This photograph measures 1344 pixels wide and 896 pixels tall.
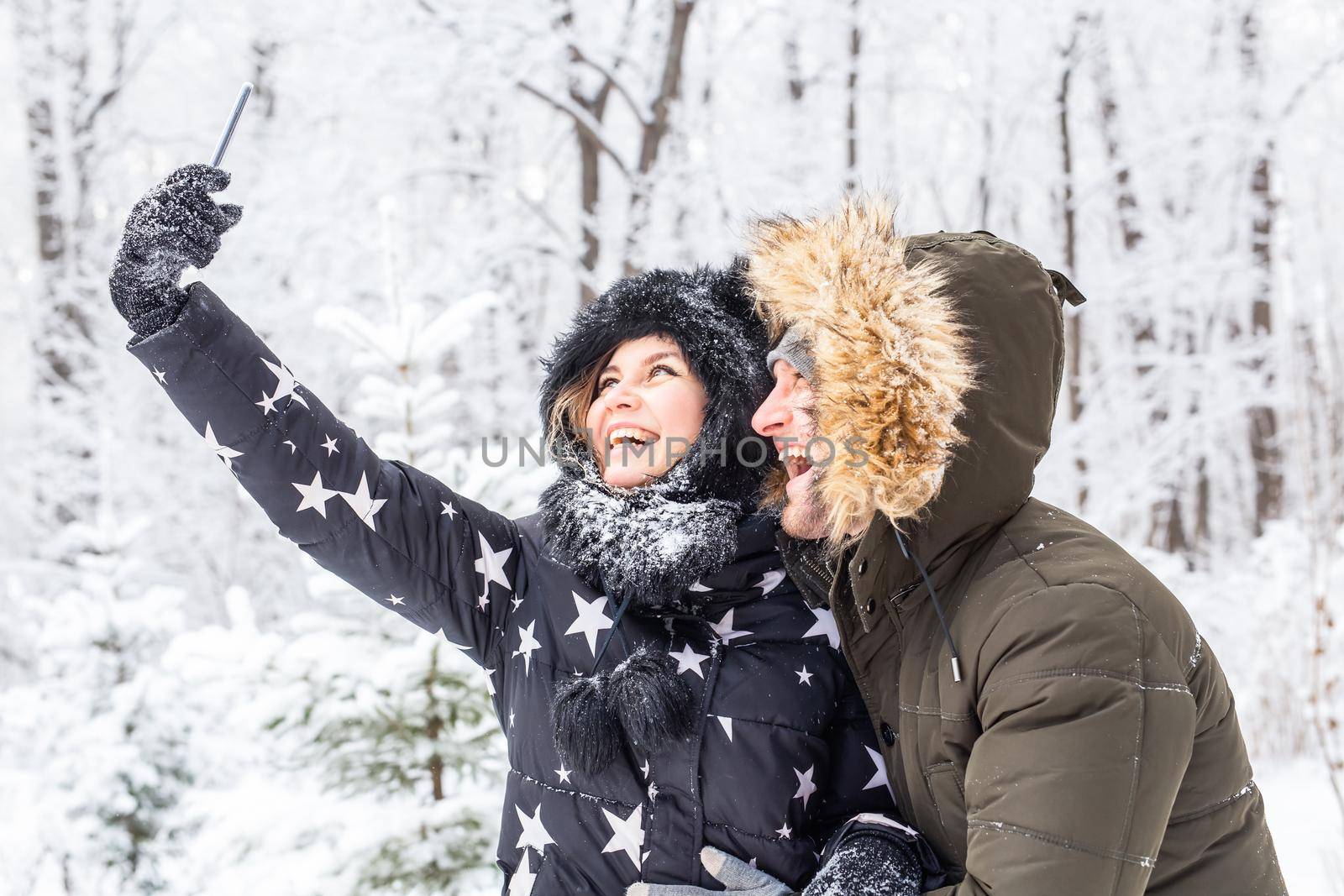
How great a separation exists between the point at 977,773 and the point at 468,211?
29.2 feet

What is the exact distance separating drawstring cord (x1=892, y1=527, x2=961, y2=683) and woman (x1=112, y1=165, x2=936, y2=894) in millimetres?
359

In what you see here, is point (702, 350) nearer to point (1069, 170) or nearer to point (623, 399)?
point (623, 399)

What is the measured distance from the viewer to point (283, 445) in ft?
5.78

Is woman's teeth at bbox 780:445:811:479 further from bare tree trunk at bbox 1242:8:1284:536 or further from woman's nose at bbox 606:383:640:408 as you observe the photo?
bare tree trunk at bbox 1242:8:1284:536

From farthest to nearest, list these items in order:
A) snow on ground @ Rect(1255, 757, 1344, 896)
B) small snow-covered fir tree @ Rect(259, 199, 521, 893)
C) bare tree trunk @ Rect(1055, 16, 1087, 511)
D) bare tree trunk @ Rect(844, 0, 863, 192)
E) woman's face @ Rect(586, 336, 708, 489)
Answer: bare tree trunk @ Rect(844, 0, 863, 192), bare tree trunk @ Rect(1055, 16, 1087, 511), snow on ground @ Rect(1255, 757, 1344, 896), small snow-covered fir tree @ Rect(259, 199, 521, 893), woman's face @ Rect(586, 336, 708, 489)

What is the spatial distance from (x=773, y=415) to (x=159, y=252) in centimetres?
118

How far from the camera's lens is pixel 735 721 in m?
1.89

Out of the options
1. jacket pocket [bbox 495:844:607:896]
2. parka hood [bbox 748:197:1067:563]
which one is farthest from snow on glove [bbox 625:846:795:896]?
parka hood [bbox 748:197:1067:563]

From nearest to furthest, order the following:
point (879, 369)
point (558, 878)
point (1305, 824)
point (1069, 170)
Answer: point (879, 369)
point (558, 878)
point (1305, 824)
point (1069, 170)

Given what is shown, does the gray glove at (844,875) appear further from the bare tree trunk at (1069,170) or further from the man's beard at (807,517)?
the bare tree trunk at (1069,170)

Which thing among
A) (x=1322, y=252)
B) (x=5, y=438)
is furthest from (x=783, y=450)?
(x=5, y=438)

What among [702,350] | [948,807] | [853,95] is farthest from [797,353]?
[853,95]

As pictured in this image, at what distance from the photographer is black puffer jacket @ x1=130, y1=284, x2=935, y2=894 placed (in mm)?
1754

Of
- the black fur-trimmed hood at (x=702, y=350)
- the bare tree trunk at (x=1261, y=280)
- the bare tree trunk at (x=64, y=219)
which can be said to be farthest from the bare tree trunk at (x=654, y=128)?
the bare tree trunk at (x=64, y=219)
